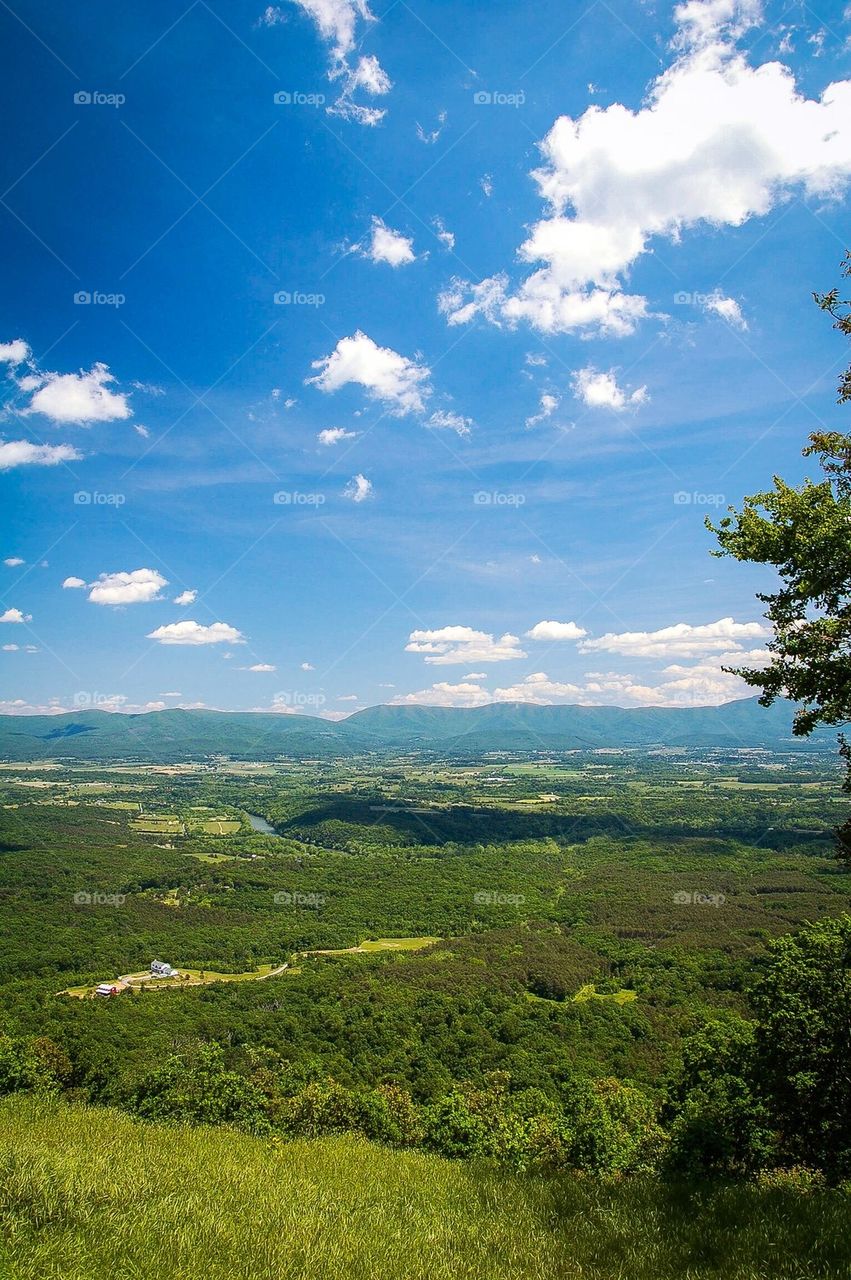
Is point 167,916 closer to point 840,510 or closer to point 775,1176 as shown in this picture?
point 775,1176

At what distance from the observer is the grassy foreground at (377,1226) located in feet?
13.1

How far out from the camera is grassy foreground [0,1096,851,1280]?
400 cm

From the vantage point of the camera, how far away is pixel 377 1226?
5234mm

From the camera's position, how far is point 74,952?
59.9m

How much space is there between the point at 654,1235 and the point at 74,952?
71156mm

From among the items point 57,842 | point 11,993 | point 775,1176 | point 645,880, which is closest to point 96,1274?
→ point 775,1176
